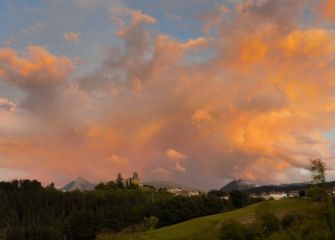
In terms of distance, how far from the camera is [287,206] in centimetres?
16088

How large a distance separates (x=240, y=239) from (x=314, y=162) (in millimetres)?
48306

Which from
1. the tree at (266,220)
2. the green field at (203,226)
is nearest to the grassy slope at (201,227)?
the green field at (203,226)

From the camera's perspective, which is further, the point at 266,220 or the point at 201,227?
the point at 201,227

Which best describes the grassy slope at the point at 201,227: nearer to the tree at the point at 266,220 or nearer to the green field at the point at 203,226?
the green field at the point at 203,226

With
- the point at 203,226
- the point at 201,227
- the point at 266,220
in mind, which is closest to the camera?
the point at 266,220

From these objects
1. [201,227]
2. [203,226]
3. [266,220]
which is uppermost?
[203,226]

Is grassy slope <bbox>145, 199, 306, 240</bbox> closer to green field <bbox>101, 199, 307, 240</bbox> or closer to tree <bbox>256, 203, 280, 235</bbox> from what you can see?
green field <bbox>101, 199, 307, 240</bbox>

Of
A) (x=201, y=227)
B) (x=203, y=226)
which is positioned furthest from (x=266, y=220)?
(x=203, y=226)

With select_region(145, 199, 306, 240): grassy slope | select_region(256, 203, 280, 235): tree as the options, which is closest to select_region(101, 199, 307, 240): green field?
select_region(145, 199, 306, 240): grassy slope

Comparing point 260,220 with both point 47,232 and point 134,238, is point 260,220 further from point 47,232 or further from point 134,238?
point 47,232

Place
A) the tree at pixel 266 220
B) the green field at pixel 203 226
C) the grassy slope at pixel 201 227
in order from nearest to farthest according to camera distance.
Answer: the tree at pixel 266 220 < the grassy slope at pixel 201 227 < the green field at pixel 203 226

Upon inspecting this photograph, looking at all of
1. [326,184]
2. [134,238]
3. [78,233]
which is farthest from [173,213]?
[326,184]

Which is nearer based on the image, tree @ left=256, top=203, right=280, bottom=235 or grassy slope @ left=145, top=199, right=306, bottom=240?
tree @ left=256, top=203, right=280, bottom=235

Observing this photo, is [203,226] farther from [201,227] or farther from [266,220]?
[266,220]
